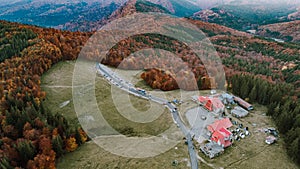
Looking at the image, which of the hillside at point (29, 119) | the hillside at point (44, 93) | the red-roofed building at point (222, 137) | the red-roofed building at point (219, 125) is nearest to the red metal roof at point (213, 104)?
the red-roofed building at point (219, 125)

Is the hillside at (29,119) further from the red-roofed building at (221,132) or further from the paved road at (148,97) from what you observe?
the red-roofed building at (221,132)

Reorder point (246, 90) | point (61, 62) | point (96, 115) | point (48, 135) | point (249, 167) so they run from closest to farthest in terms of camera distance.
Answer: point (249, 167) < point (48, 135) < point (96, 115) < point (246, 90) < point (61, 62)

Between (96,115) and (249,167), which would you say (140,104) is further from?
(249,167)

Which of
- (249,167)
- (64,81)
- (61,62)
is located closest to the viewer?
(249,167)

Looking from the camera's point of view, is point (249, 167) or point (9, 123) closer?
point (249, 167)

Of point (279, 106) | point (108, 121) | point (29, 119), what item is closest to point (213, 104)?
point (279, 106)

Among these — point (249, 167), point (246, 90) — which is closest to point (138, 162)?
point (249, 167)

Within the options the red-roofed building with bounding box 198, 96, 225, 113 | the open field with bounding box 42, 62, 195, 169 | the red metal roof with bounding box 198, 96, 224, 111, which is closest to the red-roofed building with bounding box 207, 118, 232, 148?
the red-roofed building with bounding box 198, 96, 225, 113
